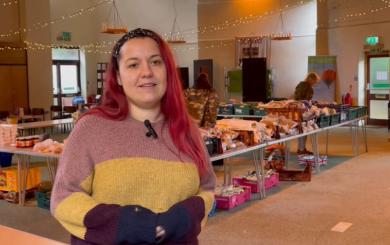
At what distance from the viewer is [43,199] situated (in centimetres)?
538

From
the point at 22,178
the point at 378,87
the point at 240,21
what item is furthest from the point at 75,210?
the point at 240,21

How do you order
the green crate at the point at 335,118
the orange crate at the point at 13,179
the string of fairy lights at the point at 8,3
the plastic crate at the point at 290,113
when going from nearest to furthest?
the orange crate at the point at 13,179 → the plastic crate at the point at 290,113 → the green crate at the point at 335,118 → the string of fairy lights at the point at 8,3

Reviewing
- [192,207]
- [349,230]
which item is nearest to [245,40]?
[349,230]

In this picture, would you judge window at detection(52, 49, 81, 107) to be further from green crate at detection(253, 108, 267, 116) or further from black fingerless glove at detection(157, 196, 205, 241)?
black fingerless glove at detection(157, 196, 205, 241)

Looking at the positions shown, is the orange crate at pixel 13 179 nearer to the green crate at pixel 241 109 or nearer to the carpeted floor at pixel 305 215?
the carpeted floor at pixel 305 215

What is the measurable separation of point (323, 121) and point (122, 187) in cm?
594

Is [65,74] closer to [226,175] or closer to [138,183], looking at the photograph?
[226,175]

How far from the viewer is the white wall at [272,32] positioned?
1498 centimetres

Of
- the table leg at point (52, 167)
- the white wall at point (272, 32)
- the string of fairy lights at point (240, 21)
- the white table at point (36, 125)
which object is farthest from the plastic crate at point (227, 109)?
the string of fairy lights at point (240, 21)

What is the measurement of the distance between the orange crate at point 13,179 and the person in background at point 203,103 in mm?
1960

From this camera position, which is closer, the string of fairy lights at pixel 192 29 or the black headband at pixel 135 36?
the black headband at pixel 135 36

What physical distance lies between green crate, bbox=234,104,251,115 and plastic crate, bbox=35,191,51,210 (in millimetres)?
3424

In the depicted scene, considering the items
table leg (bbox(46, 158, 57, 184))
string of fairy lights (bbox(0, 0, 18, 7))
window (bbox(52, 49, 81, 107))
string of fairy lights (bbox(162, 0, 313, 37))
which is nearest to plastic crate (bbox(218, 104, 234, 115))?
table leg (bbox(46, 158, 57, 184))

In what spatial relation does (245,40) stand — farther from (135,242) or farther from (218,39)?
(135,242)
